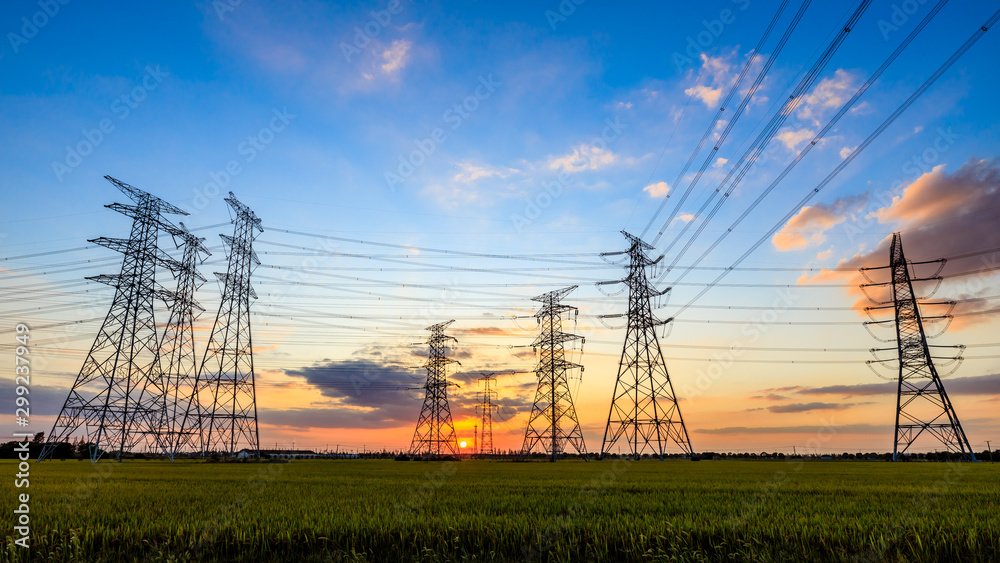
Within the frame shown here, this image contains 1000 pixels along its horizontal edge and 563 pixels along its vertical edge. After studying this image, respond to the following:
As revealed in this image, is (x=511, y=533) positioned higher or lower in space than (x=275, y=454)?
higher

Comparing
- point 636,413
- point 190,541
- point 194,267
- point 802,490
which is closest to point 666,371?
point 636,413

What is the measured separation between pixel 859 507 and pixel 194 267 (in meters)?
65.9

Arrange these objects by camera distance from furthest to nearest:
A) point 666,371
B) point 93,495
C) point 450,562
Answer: point 666,371, point 93,495, point 450,562

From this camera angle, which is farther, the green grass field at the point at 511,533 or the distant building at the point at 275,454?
the distant building at the point at 275,454

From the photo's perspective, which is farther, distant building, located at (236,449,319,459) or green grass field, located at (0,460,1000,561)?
distant building, located at (236,449,319,459)

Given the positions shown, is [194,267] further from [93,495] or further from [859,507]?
[859,507]

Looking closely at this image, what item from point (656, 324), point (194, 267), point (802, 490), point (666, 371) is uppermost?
point (194, 267)

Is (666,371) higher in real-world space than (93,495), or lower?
higher

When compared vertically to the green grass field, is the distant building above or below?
below

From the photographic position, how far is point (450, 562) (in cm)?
812

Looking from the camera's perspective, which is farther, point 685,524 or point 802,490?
point 802,490

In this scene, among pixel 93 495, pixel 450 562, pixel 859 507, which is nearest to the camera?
pixel 450 562

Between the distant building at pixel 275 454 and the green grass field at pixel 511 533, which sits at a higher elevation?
the green grass field at pixel 511 533

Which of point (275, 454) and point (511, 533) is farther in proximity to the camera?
point (275, 454)
